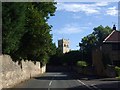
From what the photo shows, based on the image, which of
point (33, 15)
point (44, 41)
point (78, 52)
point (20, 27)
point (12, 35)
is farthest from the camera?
point (78, 52)

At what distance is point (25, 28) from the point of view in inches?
1582

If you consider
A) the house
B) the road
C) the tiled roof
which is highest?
the tiled roof

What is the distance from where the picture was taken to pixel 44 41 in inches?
1863

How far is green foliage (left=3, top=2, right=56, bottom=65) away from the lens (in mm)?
30469

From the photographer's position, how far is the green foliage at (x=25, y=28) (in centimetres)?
3047

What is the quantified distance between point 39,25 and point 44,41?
2667 mm

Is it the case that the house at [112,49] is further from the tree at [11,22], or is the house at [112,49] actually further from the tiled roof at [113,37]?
the tree at [11,22]

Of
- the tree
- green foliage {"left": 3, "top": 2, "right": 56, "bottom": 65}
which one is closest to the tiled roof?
green foliage {"left": 3, "top": 2, "right": 56, "bottom": 65}

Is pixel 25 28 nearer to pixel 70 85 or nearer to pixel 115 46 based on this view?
pixel 70 85

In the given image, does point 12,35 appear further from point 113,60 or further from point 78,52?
point 78,52

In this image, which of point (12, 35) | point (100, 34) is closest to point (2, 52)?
point (12, 35)

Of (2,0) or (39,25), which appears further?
(39,25)

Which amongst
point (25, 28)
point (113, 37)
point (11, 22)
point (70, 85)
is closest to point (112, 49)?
point (113, 37)

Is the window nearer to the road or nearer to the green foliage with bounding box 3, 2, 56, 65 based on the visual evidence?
the green foliage with bounding box 3, 2, 56, 65
